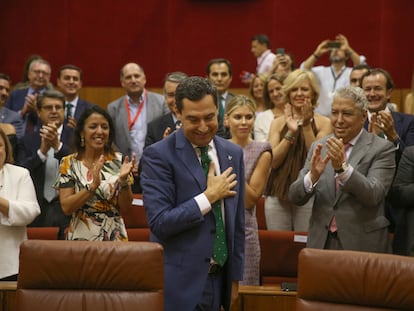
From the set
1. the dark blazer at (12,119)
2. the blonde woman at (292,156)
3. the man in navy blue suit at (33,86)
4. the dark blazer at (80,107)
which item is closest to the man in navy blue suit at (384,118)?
the blonde woman at (292,156)

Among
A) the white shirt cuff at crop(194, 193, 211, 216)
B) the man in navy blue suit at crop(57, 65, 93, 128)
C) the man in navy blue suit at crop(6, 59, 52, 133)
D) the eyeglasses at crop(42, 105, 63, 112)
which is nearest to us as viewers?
the white shirt cuff at crop(194, 193, 211, 216)

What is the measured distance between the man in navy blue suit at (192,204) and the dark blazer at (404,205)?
45.8 inches

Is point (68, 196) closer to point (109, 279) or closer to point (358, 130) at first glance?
point (109, 279)

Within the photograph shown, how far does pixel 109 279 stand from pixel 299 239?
1557 mm

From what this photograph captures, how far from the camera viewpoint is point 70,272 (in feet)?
8.95

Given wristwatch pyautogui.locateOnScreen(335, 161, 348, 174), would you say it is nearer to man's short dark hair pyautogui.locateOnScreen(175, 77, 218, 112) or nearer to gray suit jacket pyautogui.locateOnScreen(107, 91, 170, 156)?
man's short dark hair pyautogui.locateOnScreen(175, 77, 218, 112)

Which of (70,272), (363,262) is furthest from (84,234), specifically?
(363,262)

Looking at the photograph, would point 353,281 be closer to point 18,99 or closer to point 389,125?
point 389,125

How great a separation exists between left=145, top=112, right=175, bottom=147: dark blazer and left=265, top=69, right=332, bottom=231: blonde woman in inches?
32.8

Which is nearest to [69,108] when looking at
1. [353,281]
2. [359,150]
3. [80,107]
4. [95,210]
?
[80,107]

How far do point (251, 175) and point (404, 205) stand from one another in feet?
2.54

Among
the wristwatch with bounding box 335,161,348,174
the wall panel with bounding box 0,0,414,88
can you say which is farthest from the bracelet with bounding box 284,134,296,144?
the wall panel with bounding box 0,0,414,88

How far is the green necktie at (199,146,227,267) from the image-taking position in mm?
2797

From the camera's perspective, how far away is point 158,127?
5.08 metres
